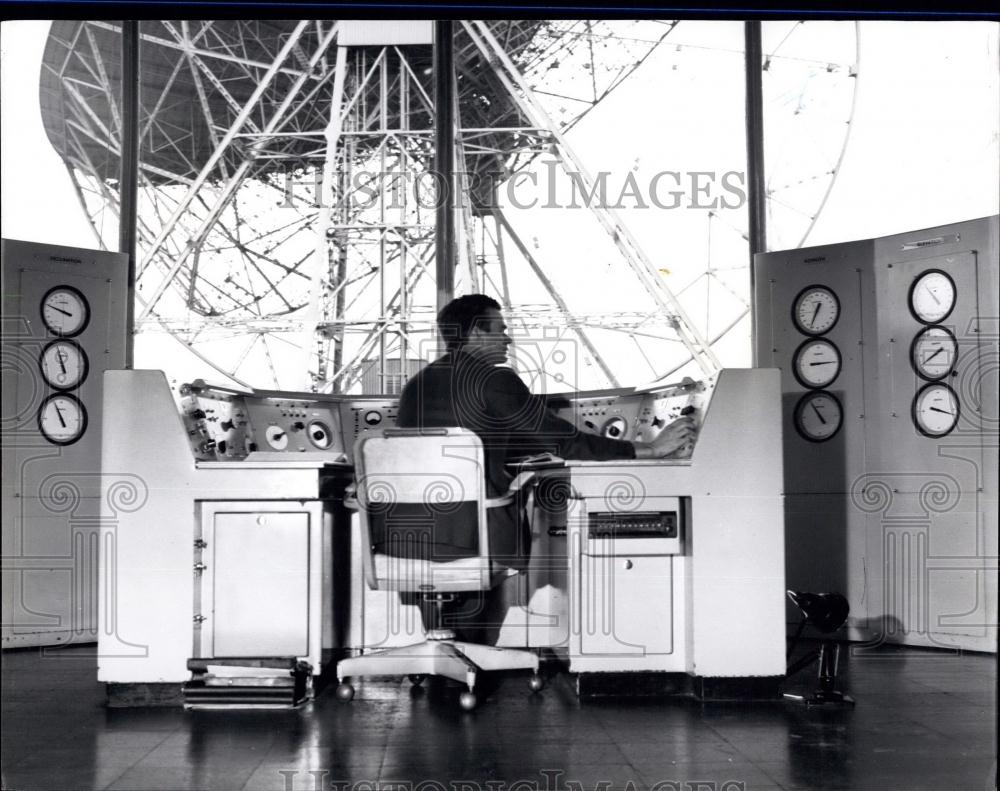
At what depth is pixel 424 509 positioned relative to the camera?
265 centimetres

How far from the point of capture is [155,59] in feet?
56.2

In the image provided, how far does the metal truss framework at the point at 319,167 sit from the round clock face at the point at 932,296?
7.81 feet

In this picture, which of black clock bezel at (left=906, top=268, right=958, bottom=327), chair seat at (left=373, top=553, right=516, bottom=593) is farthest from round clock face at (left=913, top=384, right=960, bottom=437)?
chair seat at (left=373, top=553, right=516, bottom=593)

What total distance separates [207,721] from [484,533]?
35.5 inches

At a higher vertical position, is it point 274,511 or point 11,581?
point 274,511

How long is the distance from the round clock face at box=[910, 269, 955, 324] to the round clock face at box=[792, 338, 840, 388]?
0.39m

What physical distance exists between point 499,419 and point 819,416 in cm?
203

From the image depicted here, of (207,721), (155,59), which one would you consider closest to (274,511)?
(207,721)

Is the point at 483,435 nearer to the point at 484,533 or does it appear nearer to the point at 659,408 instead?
the point at 484,533

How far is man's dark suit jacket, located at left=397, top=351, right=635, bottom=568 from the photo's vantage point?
2838mm

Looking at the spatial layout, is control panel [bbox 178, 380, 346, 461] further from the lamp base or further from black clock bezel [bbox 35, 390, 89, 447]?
the lamp base

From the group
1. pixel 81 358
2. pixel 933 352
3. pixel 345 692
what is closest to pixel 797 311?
pixel 933 352

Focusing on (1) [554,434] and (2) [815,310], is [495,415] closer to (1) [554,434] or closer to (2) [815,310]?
(1) [554,434]

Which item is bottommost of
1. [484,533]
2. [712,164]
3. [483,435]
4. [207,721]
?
[207,721]
